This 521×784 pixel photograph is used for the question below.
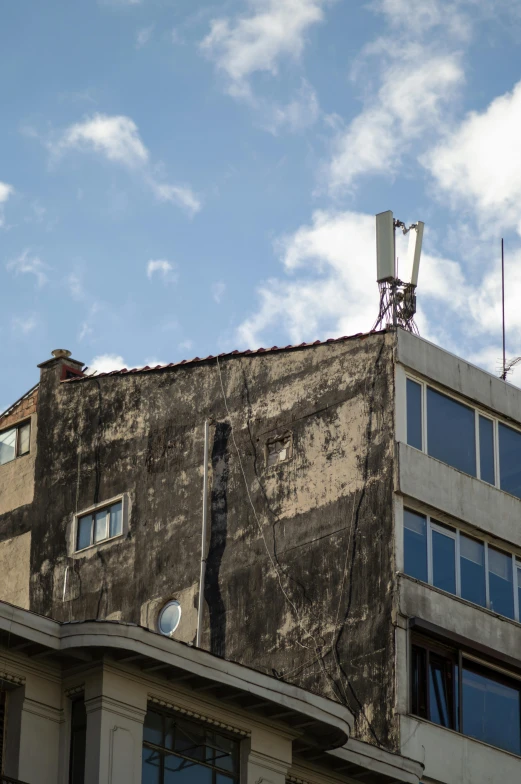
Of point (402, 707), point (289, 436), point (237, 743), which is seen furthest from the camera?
point (289, 436)

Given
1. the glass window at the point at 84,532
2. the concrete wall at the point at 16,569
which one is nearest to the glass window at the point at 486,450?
the glass window at the point at 84,532

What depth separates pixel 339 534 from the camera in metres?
31.0

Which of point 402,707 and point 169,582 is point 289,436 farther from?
point 402,707

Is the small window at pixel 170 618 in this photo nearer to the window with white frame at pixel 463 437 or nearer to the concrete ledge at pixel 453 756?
the window with white frame at pixel 463 437

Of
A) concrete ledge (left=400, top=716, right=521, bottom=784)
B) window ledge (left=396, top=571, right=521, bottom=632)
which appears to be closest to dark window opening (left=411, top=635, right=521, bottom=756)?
concrete ledge (left=400, top=716, right=521, bottom=784)

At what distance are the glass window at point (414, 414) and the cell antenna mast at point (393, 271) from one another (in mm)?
1604

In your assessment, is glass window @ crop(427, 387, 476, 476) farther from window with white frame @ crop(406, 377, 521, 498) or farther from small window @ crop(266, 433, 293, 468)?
small window @ crop(266, 433, 293, 468)

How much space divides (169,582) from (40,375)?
25.3 ft

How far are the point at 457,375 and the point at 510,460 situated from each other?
7.13ft

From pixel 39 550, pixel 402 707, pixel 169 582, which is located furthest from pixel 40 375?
pixel 402 707

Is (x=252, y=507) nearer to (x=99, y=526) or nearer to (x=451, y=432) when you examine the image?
(x=451, y=432)

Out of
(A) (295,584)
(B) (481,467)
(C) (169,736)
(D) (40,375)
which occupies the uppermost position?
(D) (40,375)

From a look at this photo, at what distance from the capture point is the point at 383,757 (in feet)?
85.4

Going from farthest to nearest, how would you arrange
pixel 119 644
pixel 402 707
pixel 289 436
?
pixel 289 436 → pixel 402 707 → pixel 119 644
